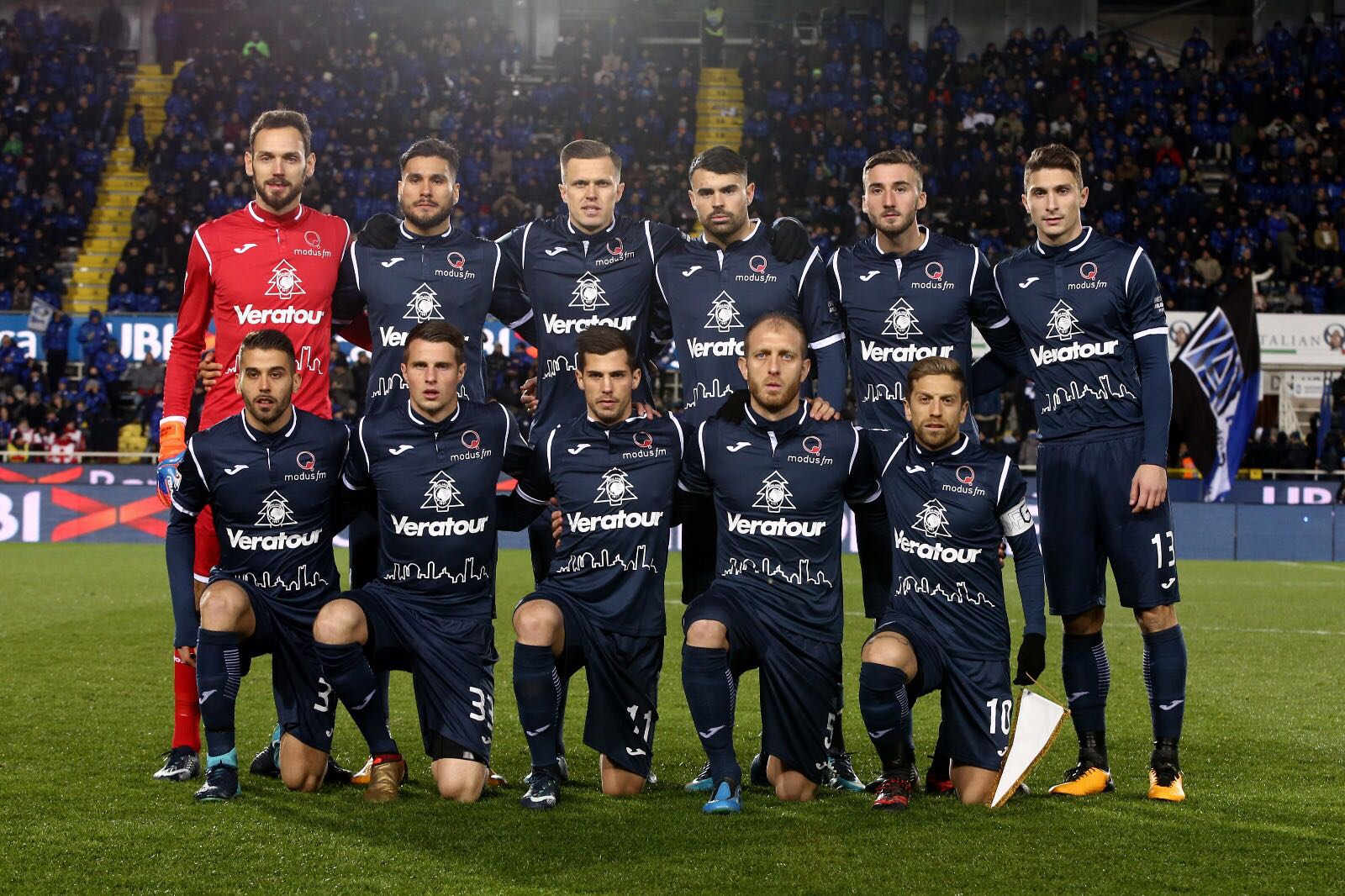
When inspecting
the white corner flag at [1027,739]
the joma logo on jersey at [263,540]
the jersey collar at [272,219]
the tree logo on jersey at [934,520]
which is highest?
the jersey collar at [272,219]

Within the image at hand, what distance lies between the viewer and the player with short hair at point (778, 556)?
16.9 feet

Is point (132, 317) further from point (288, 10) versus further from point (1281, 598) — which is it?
point (1281, 598)

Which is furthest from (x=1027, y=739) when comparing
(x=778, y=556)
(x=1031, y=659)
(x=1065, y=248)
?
(x=1065, y=248)

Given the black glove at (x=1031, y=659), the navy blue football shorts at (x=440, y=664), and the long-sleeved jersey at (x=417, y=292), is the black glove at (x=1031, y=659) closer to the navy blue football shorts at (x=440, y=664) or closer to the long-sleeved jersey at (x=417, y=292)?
the navy blue football shorts at (x=440, y=664)

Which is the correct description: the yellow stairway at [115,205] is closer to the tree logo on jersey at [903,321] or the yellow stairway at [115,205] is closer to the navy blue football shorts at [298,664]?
the navy blue football shorts at [298,664]

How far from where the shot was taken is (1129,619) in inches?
476

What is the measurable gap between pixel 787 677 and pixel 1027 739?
88cm

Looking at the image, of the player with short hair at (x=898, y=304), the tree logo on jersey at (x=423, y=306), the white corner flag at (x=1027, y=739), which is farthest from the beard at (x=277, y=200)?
the white corner flag at (x=1027, y=739)

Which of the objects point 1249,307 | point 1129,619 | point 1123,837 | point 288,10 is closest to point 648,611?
point 1123,837

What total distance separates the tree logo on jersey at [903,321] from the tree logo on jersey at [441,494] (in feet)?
5.98

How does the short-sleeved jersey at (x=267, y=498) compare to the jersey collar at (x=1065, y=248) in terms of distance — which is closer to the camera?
the short-sleeved jersey at (x=267, y=498)

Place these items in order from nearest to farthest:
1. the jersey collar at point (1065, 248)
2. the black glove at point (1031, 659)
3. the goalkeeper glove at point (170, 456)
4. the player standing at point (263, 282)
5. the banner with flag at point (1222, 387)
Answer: the black glove at point (1031, 659)
the goalkeeper glove at point (170, 456)
the jersey collar at point (1065, 248)
the player standing at point (263, 282)
the banner with flag at point (1222, 387)

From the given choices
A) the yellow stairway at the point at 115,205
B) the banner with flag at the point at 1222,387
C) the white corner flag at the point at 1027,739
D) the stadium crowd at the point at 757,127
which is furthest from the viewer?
the yellow stairway at the point at 115,205

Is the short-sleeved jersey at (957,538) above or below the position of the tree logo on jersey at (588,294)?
below
